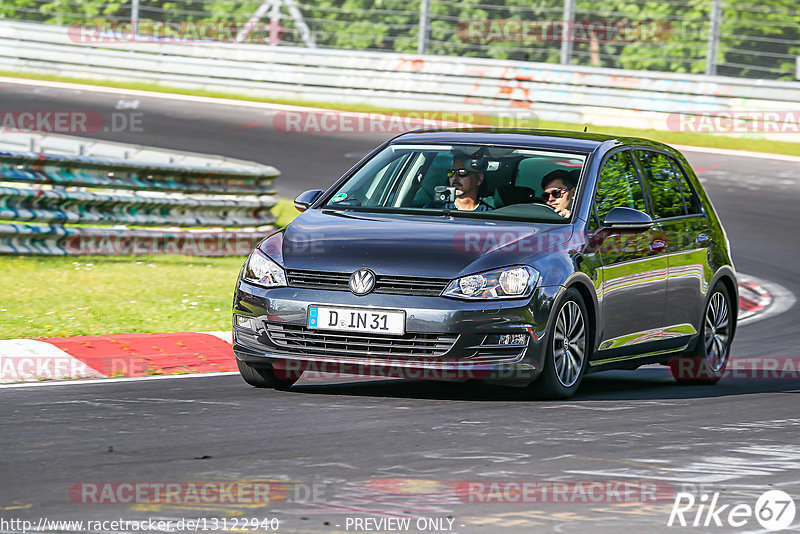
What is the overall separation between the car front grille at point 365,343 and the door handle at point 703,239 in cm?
275

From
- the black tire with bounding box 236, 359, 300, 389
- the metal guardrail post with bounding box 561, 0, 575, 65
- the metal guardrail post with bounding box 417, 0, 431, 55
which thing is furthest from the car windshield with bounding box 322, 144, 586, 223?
the metal guardrail post with bounding box 417, 0, 431, 55

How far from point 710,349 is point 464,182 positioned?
7.44ft

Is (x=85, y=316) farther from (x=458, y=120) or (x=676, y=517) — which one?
(x=458, y=120)

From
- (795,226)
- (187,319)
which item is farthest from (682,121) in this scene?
(187,319)

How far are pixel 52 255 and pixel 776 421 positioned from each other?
7.66 m

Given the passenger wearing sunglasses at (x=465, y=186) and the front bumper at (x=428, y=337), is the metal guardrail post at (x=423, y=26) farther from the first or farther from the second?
the front bumper at (x=428, y=337)

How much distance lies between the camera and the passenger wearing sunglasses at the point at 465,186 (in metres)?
8.95

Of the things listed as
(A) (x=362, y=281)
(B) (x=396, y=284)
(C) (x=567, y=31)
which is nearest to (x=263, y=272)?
(A) (x=362, y=281)

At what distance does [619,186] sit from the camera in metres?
9.36

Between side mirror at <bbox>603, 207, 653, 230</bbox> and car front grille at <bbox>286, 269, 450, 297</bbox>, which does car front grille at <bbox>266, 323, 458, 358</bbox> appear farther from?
side mirror at <bbox>603, 207, 653, 230</bbox>

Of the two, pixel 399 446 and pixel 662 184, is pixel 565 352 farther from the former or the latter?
pixel 662 184

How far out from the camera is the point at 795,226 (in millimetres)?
18781

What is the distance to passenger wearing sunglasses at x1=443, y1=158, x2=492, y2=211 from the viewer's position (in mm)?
8945

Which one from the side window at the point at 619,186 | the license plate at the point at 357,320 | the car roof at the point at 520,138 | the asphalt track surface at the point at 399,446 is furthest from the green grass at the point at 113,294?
the side window at the point at 619,186
